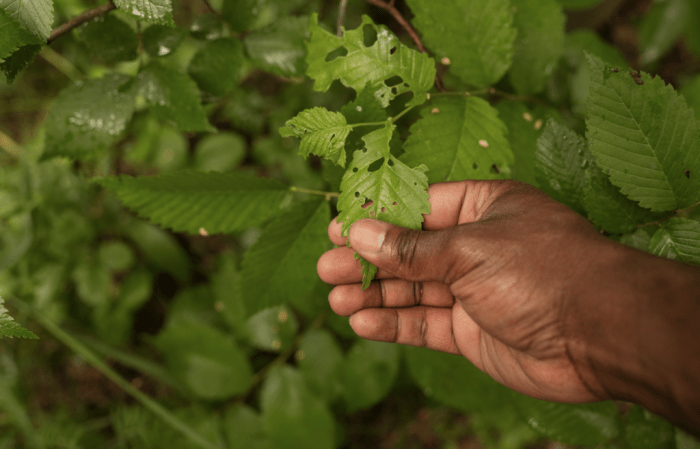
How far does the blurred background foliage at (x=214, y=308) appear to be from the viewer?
1778mm

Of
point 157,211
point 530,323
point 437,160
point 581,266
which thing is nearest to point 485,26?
point 437,160

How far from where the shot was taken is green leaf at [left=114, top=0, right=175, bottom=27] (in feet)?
2.99

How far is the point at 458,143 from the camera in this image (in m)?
1.16

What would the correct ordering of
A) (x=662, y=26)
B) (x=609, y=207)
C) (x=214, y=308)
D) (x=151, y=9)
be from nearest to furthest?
1. (x=151, y=9)
2. (x=609, y=207)
3. (x=662, y=26)
4. (x=214, y=308)

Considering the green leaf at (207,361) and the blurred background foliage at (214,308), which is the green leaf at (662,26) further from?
the green leaf at (207,361)

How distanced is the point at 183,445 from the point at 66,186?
62.6 inches

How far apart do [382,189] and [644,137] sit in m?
0.70

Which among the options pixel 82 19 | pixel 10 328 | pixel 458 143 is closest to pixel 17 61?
pixel 82 19

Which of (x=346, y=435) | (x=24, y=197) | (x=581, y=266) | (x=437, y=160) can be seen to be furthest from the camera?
(x=346, y=435)

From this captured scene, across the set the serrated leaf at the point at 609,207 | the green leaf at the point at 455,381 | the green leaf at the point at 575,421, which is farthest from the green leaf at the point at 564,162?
the green leaf at the point at 455,381

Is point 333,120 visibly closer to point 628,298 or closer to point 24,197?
point 628,298

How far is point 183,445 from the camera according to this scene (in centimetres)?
204

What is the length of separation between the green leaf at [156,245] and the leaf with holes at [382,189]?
162cm

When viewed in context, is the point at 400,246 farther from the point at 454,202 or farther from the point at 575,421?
the point at 575,421
